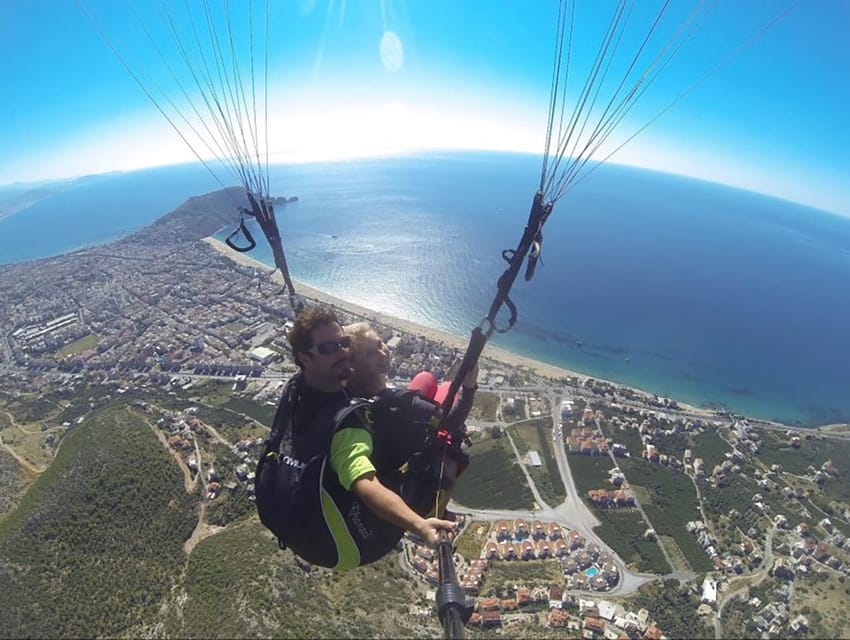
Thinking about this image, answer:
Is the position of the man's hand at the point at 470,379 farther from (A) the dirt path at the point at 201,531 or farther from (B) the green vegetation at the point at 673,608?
(A) the dirt path at the point at 201,531

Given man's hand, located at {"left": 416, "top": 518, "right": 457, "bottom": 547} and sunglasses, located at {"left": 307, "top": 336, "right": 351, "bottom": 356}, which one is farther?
sunglasses, located at {"left": 307, "top": 336, "right": 351, "bottom": 356}

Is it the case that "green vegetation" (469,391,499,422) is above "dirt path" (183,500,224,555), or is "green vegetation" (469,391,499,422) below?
below

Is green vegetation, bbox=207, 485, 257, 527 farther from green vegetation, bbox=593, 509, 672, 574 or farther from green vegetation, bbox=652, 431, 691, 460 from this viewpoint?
green vegetation, bbox=652, 431, 691, 460

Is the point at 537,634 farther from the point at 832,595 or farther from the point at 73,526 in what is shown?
the point at 73,526

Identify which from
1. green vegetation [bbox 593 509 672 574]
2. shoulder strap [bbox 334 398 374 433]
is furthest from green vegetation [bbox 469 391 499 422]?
shoulder strap [bbox 334 398 374 433]

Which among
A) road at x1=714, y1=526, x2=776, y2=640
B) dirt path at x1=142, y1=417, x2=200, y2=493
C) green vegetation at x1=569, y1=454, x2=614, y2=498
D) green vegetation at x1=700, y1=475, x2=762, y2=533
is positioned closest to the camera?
road at x1=714, y1=526, x2=776, y2=640

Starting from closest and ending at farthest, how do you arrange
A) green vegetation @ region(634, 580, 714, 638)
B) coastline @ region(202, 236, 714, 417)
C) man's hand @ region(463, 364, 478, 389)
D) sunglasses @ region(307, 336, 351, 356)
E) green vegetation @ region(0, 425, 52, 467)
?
sunglasses @ region(307, 336, 351, 356) < man's hand @ region(463, 364, 478, 389) < green vegetation @ region(634, 580, 714, 638) < green vegetation @ region(0, 425, 52, 467) < coastline @ region(202, 236, 714, 417)

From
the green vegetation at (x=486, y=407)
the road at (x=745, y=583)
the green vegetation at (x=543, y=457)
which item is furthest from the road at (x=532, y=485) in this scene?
the road at (x=745, y=583)
